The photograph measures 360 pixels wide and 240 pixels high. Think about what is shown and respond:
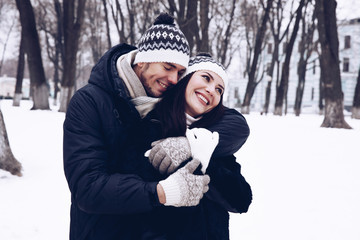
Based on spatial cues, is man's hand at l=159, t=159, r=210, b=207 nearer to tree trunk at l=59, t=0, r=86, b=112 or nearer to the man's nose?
the man's nose

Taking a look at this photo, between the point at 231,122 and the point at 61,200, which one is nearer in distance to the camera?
the point at 231,122

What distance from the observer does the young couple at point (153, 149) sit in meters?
1.61

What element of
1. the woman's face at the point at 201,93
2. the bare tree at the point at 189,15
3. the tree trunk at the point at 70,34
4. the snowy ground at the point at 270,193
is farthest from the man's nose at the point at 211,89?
the tree trunk at the point at 70,34

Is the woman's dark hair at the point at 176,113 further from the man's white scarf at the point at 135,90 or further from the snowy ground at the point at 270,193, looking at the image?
the snowy ground at the point at 270,193

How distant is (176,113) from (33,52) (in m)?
12.7

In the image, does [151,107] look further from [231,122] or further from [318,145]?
[318,145]

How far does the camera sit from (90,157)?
1.62 metres

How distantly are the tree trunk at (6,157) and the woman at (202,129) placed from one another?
130 inches

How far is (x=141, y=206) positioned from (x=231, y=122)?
85 centimetres

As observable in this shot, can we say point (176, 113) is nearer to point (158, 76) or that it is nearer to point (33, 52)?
point (158, 76)

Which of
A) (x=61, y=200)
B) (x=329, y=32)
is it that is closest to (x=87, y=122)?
(x=61, y=200)

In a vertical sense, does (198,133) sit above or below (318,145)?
above

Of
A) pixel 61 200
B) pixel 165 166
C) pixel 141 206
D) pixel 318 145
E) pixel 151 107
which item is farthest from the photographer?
pixel 318 145

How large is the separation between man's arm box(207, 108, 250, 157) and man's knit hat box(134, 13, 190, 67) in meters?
0.47
